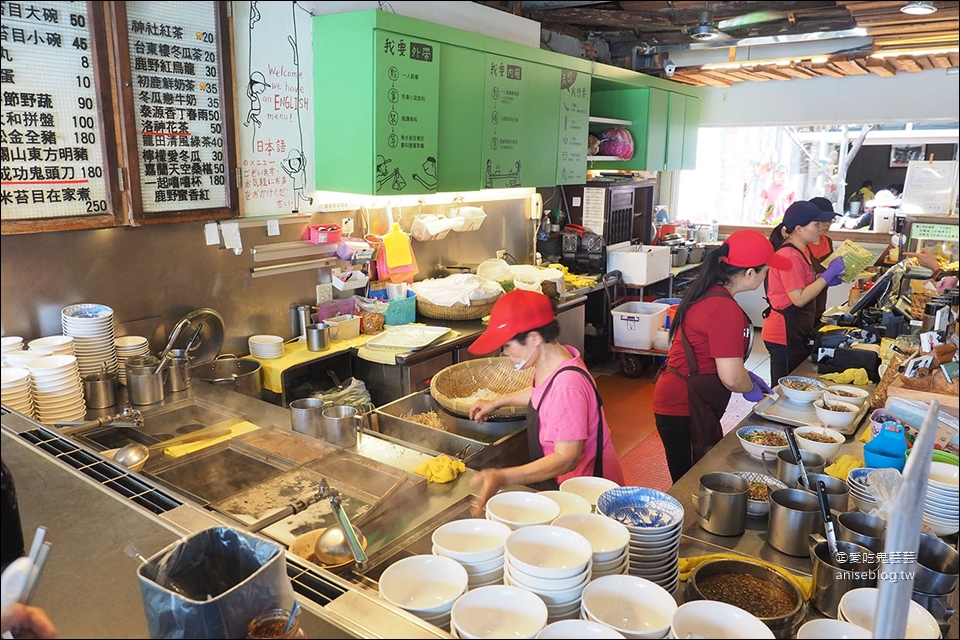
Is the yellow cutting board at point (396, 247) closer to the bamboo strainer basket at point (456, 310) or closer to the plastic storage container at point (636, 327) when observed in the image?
the bamboo strainer basket at point (456, 310)

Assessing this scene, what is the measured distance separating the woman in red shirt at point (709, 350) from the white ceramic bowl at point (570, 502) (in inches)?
52.1

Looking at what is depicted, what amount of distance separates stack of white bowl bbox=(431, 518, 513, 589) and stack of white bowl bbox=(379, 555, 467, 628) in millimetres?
30

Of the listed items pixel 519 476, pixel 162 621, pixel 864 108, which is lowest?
pixel 519 476

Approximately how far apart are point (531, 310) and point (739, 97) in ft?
22.4

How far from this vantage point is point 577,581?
1.26 metres

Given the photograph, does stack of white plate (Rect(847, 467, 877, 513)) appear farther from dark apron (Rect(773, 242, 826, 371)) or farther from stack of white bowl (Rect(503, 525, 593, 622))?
Answer: dark apron (Rect(773, 242, 826, 371))

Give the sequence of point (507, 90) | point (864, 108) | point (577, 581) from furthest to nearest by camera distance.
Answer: point (864, 108) → point (507, 90) → point (577, 581)

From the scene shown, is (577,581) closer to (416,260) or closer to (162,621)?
(162,621)

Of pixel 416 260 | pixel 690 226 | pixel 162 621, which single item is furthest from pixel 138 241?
pixel 690 226

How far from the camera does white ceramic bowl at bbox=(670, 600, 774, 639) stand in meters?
1.13

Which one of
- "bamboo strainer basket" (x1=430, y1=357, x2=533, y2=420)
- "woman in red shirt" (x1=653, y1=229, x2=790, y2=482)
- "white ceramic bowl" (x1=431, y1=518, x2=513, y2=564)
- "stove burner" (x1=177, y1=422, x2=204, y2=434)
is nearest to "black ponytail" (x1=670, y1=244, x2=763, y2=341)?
"woman in red shirt" (x1=653, y1=229, x2=790, y2=482)

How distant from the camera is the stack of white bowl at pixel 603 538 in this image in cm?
139

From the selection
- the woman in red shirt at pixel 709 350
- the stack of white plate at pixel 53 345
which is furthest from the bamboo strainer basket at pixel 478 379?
the stack of white plate at pixel 53 345

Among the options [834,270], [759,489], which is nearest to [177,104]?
[759,489]
